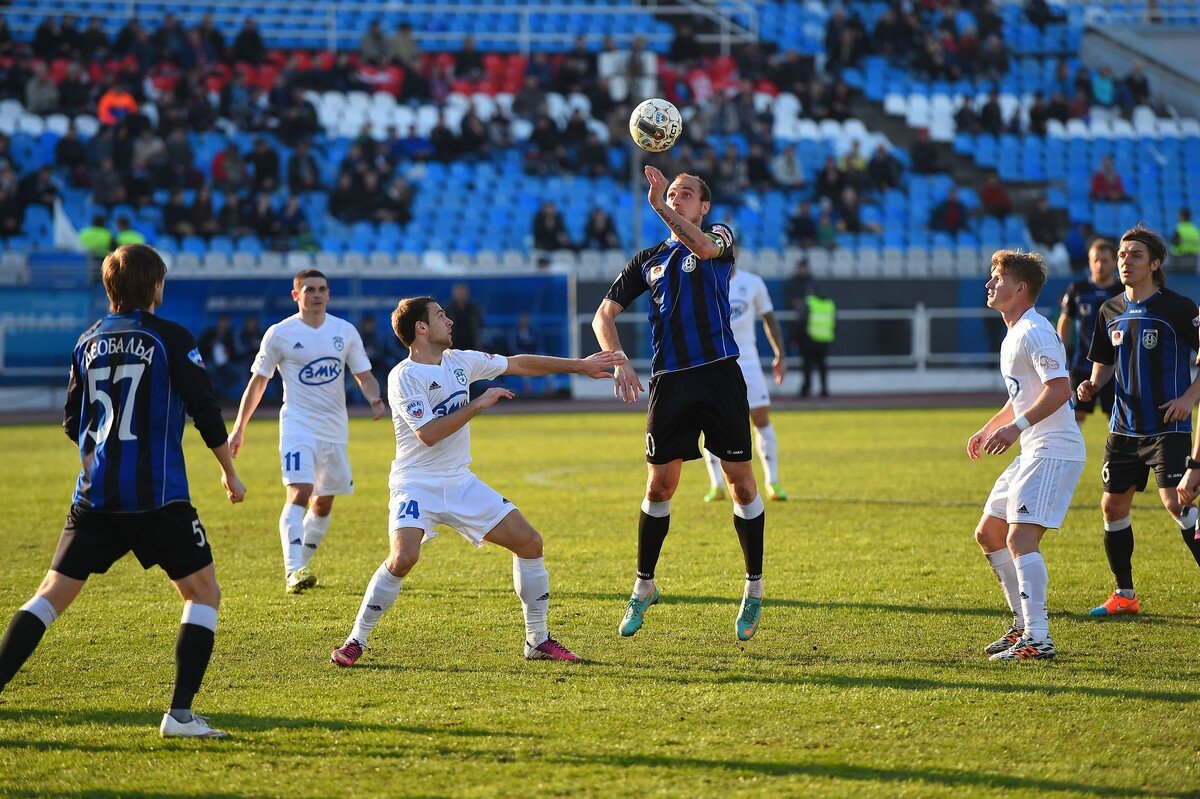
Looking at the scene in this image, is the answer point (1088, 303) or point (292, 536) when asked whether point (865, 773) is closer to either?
point (292, 536)

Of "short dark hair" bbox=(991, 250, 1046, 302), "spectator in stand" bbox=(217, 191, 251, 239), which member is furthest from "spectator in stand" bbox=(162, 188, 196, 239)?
"short dark hair" bbox=(991, 250, 1046, 302)

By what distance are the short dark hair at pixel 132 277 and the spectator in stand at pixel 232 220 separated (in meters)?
22.6

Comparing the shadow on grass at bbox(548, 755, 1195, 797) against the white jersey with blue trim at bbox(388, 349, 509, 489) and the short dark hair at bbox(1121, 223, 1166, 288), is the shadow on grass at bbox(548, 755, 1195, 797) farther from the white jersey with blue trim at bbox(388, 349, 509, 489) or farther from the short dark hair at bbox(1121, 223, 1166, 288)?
the short dark hair at bbox(1121, 223, 1166, 288)

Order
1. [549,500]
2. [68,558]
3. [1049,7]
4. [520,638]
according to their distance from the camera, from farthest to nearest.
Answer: [1049,7]
[549,500]
[520,638]
[68,558]

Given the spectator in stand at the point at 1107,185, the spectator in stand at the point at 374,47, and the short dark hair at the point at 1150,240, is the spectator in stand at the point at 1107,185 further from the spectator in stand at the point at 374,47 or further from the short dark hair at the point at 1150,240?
the short dark hair at the point at 1150,240

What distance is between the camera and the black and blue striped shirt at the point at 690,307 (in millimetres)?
6945

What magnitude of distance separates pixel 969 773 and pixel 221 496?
396 inches

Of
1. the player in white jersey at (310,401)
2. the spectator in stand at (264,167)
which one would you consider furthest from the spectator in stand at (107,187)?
the player in white jersey at (310,401)

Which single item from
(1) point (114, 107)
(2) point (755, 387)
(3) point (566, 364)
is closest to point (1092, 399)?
(2) point (755, 387)

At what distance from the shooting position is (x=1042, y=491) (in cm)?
640

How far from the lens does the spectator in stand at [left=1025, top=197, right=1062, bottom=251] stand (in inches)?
1171

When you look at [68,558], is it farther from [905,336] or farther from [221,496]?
[905,336]

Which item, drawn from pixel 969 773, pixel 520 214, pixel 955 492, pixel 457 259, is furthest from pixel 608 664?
pixel 520 214

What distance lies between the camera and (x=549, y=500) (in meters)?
12.7
